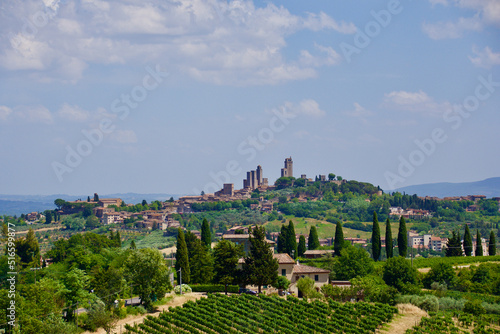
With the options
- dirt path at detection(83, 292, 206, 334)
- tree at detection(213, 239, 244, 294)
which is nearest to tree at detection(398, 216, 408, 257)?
tree at detection(213, 239, 244, 294)

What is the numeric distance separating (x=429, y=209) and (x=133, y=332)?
499ft

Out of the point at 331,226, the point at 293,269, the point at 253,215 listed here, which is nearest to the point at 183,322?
the point at 293,269

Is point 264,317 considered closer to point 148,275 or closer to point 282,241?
point 148,275

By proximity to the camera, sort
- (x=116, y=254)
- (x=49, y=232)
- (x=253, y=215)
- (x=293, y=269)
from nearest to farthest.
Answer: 1. (x=293, y=269)
2. (x=116, y=254)
3. (x=49, y=232)
4. (x=253, y=215)

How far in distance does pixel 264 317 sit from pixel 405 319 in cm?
922

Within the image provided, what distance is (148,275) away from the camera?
127ft

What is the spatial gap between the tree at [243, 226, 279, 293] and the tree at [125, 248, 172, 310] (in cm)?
608

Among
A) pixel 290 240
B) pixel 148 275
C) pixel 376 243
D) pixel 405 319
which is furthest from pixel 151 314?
pixel 376 243

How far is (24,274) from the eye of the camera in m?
50.7

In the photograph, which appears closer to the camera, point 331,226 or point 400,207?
point 331,226

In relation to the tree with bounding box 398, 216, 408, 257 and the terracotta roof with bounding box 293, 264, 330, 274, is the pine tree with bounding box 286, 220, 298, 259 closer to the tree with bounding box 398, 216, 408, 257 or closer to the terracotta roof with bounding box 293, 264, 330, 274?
the tree with bounding box 398, 216, 408, 257

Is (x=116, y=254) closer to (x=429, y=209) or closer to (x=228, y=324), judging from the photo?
(x=228, y=324)

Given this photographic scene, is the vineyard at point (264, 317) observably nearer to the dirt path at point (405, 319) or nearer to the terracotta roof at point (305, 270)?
the dirt path at point (405, 319)

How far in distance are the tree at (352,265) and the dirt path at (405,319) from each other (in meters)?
12.0
